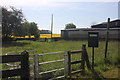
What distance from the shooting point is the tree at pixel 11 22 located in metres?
32.7

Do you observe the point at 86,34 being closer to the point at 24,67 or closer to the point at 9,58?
the point at 24,67

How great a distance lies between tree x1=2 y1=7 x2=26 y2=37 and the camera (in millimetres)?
32741

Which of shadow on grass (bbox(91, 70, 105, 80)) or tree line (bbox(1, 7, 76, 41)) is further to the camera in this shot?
tree line (bbox(1, 7, 76, 41))

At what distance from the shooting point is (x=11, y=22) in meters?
33.6

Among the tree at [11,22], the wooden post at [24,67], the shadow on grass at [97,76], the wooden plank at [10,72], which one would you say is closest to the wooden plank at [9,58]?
the wooden post at [24,67]

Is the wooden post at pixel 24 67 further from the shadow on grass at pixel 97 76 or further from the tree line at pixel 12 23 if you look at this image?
the tree line at pixel 12 23

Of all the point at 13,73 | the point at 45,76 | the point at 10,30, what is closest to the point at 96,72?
the point at 45,76

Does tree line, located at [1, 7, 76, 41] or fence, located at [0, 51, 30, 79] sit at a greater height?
tree line, located at [1, 7, 76, 41]

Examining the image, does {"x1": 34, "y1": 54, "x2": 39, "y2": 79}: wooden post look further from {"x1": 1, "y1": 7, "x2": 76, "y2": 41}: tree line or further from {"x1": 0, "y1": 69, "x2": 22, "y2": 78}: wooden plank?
{"x1": 1, "y1": 7, "x2": 76, "y2": 41}: tree line

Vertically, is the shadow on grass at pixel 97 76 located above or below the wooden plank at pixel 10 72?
below

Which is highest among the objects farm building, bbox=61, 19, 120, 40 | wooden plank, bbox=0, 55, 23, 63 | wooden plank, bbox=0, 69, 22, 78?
farm building, bbox=61, 19, 120, 40

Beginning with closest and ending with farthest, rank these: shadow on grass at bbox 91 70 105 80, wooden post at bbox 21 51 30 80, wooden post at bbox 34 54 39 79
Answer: wooden post at bbox 21 51 30 80, wooden post at bbox 34 54 39 79, shadow on grass at bbox 91 70 105 80

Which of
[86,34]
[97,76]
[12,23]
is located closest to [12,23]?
[12,23]

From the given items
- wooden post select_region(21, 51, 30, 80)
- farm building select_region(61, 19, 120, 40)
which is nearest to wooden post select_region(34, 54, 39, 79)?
wooden post select_region(21, 51, 30, 80)
